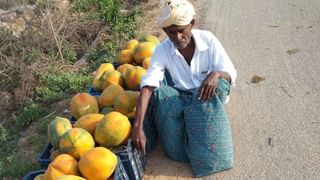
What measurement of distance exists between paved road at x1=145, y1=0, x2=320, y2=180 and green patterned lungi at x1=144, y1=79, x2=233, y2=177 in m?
0.15

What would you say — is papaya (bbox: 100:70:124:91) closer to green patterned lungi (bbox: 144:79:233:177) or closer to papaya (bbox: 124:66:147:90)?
papaya (bbox: 124:66:147:90)

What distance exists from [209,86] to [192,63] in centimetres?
35

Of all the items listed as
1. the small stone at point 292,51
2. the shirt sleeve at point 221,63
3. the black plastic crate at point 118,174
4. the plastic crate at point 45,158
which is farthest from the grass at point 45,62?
the small stone at point 292,51

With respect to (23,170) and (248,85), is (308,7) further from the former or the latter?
(23,170)

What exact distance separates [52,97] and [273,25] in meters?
3.18

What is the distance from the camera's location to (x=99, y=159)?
2982 millimetres

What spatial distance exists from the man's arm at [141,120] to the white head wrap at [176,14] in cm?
54

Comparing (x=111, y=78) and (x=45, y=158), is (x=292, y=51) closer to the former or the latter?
(x=111, y=78)

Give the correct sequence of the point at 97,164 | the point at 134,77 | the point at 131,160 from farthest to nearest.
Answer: the point at 134,77, the point at 131,160, the point at 97,164

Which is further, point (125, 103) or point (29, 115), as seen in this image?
point (29, 115)

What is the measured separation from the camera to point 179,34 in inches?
131

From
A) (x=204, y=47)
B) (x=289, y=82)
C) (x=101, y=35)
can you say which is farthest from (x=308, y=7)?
(x=204, y=47)

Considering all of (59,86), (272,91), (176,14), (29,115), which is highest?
(176,14)

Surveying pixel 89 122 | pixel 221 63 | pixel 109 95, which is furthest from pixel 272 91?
pixel 89 122
